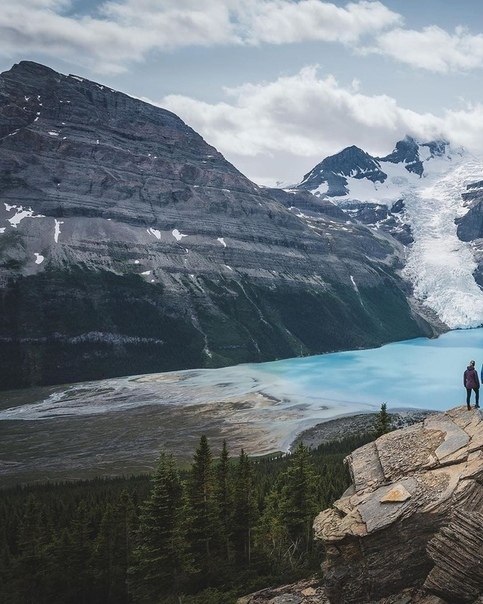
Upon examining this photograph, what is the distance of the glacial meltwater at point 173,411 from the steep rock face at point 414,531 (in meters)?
83.1

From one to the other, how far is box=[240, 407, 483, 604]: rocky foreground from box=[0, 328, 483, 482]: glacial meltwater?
272 ft

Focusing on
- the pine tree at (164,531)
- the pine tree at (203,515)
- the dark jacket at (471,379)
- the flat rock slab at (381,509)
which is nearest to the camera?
the flat rock slab at (381,509)

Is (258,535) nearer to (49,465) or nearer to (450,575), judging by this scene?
(450,575)

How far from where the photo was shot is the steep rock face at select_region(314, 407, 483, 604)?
16.5 metres

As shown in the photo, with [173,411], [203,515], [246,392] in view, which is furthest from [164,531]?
[246,392]

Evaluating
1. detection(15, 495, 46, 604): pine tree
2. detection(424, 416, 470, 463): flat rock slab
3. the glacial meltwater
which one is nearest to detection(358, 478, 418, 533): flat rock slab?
detection(424, 416, 470, 463): flat rock slab

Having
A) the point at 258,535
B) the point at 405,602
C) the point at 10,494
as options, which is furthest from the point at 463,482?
the point at 10,494

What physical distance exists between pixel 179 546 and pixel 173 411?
102 metres

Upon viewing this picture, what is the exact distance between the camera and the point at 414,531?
18.5 metres

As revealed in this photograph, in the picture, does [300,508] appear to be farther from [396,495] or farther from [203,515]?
[396,495]

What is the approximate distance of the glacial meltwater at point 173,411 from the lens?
344 ft

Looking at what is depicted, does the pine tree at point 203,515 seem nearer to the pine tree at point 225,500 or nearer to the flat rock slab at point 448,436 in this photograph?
the pine tree at point 225,500

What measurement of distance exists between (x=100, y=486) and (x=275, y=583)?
54696 millimetres

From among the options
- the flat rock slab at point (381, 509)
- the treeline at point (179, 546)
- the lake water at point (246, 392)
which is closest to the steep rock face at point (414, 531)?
the flat rock slab at point (381, 509)
